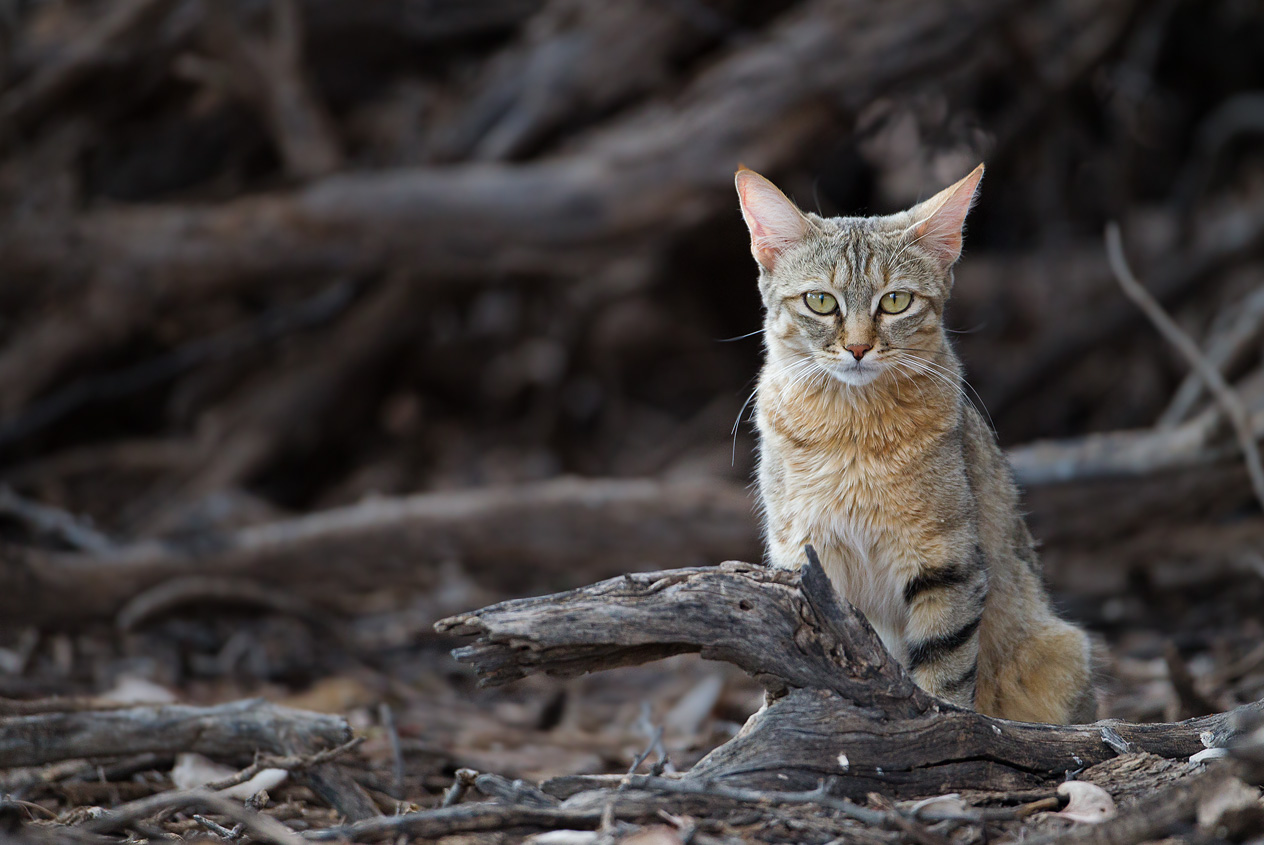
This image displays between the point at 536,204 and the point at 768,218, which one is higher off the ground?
the point at 536,204

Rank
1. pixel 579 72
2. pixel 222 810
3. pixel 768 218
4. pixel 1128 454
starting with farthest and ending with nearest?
pixel 579 72 < pixel 1128 454 < pixel 768 218 < pixel 222 810

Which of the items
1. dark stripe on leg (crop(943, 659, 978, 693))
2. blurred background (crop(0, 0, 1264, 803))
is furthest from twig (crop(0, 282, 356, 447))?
dark stripe on leg (crop(943, 659, 978, 693))

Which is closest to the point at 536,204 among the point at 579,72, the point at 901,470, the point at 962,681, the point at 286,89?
the point at 579,72

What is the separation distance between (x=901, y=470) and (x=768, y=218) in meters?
0.90

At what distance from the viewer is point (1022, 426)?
7840 millimetres

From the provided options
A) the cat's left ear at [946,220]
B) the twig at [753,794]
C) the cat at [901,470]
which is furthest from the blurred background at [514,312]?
the twig at [753,794]

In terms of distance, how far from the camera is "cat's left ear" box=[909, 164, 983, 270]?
3211 millimetres

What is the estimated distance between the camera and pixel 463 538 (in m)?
5.57

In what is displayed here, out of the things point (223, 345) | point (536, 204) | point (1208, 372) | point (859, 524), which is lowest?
point (859, 524)

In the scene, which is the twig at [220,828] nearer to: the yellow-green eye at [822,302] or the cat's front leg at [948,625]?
the cat's front leg at [948,625]

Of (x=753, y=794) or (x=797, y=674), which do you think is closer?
(x=753, y=794)

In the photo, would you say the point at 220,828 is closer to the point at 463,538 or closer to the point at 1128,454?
the point at 463,538

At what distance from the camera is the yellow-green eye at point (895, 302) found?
322 centimetres

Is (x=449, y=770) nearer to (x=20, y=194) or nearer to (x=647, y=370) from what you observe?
(x=20, y=194)
